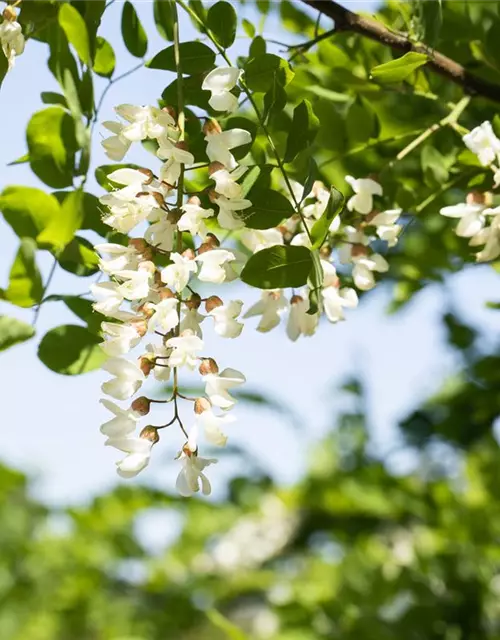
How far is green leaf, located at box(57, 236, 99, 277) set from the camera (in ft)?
1.67

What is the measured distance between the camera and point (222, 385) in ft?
1.33

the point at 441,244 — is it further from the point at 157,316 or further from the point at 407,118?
the point at 157,316

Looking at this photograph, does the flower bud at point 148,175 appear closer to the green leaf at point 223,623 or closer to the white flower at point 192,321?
the white flower at point 192,321

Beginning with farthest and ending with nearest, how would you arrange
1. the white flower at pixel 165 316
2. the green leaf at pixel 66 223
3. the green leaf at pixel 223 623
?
the green leaf at pixel 223 623, the green leaf at pixel 66 223, the white flower at pixel 165 316

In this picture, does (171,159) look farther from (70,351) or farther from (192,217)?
(70,351)

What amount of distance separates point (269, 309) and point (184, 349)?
0.12 m

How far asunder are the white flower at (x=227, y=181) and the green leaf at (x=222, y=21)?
0.10 m

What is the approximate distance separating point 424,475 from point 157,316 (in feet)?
Answer: 3.89

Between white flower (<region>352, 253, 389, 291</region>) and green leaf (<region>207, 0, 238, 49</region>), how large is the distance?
0.45ft

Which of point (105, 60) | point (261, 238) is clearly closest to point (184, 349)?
point (261, 238)

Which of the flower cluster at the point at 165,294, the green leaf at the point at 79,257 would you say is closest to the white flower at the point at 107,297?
the flower cluster at the point at 165,294

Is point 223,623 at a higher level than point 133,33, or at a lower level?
lower

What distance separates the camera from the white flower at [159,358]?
403mm

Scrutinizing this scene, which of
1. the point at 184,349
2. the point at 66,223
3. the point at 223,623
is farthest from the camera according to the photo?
the point at 223,623
